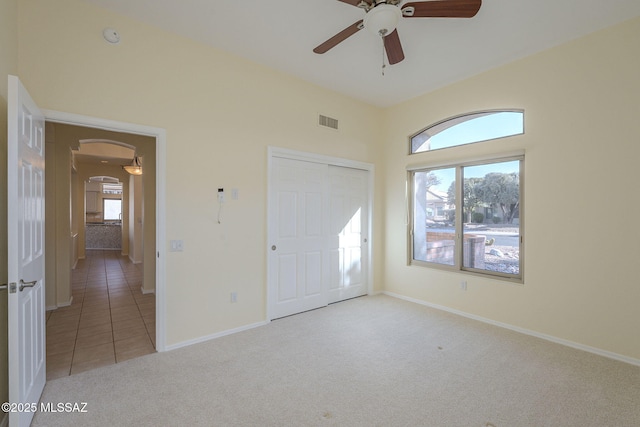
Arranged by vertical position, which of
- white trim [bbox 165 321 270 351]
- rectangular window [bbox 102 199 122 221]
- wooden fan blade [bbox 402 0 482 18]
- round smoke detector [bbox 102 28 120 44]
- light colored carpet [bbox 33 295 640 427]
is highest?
round smoke detector [bbox 102 28 120 44]

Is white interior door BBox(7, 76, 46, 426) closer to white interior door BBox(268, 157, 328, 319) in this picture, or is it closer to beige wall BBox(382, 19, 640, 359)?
white interior door BBox(268, 157, 328, 319)

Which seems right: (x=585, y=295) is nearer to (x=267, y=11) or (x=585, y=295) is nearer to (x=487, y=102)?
(x=487, y=102)

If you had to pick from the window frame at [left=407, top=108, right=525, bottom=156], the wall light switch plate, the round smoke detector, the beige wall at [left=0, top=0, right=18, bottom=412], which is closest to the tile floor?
the beige wall at [left=0, top=0, right=18, bottom=412]

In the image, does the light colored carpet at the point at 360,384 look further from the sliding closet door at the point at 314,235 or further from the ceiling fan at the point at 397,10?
the ceiling fan at the point at 397,10

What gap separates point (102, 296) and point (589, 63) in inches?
282

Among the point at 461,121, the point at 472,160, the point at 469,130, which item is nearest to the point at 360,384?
the point at 472,160

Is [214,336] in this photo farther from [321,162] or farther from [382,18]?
[382,18]

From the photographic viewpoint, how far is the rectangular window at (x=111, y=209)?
40.9 ft

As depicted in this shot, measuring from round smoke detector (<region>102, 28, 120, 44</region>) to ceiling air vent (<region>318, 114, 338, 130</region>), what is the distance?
2.42 metres

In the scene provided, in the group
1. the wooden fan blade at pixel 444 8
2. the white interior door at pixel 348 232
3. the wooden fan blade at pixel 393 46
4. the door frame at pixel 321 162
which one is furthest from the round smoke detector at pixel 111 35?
the white interior door at pixel 348 232

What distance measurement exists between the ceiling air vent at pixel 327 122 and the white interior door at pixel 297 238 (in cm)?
60

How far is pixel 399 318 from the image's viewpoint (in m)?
3.91

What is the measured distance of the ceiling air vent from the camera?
14.0 feet

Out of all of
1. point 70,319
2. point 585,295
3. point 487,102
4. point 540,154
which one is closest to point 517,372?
point 585,295
